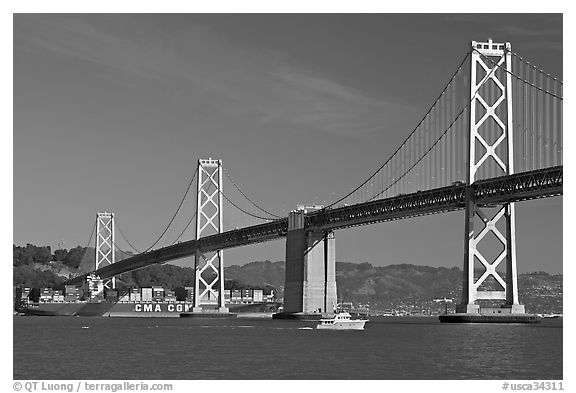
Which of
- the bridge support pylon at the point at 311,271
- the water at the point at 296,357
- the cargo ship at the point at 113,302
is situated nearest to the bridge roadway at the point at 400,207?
the bridge support pylon at the point at 311,271

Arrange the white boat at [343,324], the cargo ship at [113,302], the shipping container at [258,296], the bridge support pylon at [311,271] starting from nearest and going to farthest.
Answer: the white boat at [343,324] → the bridge support pylon at [311,271] → the cargo ship at [113,302] → the shipping container at [258,296]

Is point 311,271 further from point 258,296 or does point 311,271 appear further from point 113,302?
point 258,296

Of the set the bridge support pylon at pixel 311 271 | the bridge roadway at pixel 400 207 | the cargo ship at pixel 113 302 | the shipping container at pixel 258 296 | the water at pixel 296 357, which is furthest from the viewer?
the shipping container at pixel 258 296

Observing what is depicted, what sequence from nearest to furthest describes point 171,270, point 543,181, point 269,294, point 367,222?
point 543,181 → point 367,222 → point 269,294 → point 171,270

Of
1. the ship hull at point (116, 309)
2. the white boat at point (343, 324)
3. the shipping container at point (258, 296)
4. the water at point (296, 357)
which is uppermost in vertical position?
the shipping container at point (258, 296)

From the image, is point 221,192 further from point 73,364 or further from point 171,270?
point 171,270

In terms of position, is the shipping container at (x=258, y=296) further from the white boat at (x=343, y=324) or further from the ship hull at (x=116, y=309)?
the white boat at (x=343, y=324)
